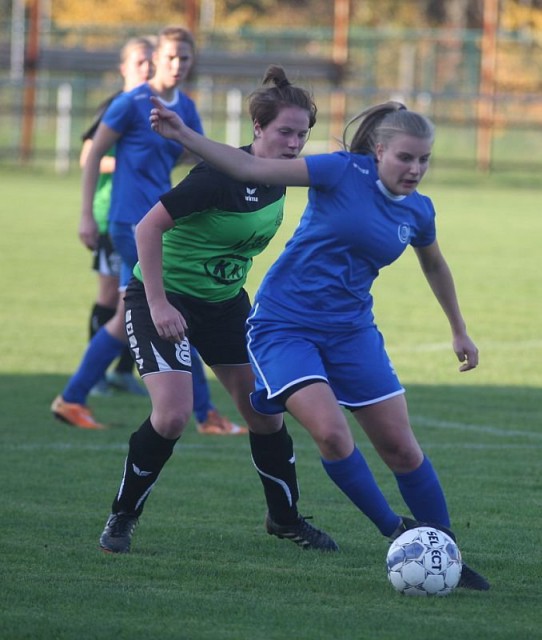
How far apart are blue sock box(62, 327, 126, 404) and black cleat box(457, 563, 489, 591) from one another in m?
3.81

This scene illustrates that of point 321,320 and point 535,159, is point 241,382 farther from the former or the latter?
point 535,159

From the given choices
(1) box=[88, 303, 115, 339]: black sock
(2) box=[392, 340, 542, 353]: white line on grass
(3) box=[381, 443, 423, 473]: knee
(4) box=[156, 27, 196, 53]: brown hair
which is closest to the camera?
(3) box=[381, 443, 423, 473]: knee

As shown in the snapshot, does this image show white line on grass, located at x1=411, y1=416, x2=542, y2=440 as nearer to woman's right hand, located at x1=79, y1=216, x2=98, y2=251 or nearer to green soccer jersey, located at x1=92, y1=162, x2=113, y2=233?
woman's right hand, located at x1=79, y1=216, x2=98, y2=251

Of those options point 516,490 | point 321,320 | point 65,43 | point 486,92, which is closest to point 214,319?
point 321,320

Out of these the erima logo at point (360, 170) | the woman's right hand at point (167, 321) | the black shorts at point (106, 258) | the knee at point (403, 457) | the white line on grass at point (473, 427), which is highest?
the erima logo at point (360, 170)

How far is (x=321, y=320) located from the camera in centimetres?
488

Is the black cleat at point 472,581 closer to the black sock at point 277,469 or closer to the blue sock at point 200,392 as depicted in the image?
the black sock at point 277,469

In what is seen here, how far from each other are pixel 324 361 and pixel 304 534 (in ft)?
2.68

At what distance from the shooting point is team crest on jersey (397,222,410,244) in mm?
4867

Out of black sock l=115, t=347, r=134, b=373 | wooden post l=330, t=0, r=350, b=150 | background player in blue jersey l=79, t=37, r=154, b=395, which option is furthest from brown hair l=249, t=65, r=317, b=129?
wooden post l=330, t=0, r=350, b=150

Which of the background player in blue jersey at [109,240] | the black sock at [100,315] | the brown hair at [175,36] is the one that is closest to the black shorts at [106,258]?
the background player in blue jersey at [109,240]

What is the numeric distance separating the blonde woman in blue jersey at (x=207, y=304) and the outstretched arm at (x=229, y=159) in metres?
0.23

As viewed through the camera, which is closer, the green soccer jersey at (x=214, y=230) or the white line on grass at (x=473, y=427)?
the green soccer jersey at (x=214, y=230)

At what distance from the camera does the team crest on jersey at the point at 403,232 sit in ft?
16.0
